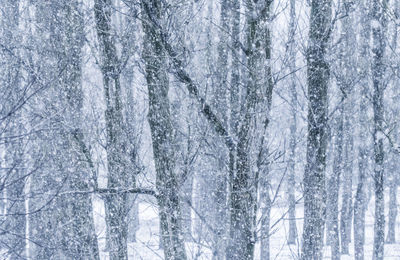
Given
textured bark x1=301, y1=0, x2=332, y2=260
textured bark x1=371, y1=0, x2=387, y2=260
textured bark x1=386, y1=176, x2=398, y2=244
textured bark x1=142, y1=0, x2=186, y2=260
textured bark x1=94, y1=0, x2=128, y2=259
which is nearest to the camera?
textured bark x1=142, y1=0, x2=186, y2=260

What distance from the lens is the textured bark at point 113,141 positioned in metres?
9.62

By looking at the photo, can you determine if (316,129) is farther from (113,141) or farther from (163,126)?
(113,141)

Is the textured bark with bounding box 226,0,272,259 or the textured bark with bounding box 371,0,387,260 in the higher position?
the textured bark with bounding box 371,0,387,260

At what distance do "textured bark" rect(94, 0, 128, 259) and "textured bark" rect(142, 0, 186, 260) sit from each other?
1.63 m

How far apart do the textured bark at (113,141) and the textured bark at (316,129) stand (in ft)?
11.0

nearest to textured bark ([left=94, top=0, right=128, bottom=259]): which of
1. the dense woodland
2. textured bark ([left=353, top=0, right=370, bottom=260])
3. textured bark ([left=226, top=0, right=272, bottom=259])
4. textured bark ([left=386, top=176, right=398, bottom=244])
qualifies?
the dense woodland

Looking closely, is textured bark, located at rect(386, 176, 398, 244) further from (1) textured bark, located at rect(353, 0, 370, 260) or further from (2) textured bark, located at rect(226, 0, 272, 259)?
(2) textured bark, located at rect(226, 0, 272, 259)

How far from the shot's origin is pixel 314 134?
9.43 metres

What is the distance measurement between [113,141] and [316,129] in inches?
150

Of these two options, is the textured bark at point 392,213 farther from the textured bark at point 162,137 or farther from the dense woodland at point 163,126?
the textured bark at point 162,137

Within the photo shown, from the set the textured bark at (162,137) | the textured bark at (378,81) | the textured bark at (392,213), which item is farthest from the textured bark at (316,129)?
the textured bark at (392,213)

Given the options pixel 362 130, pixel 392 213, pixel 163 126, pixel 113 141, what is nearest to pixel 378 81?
pixel 362 130

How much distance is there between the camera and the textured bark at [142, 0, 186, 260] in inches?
310

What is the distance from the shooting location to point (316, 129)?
30.9ft
